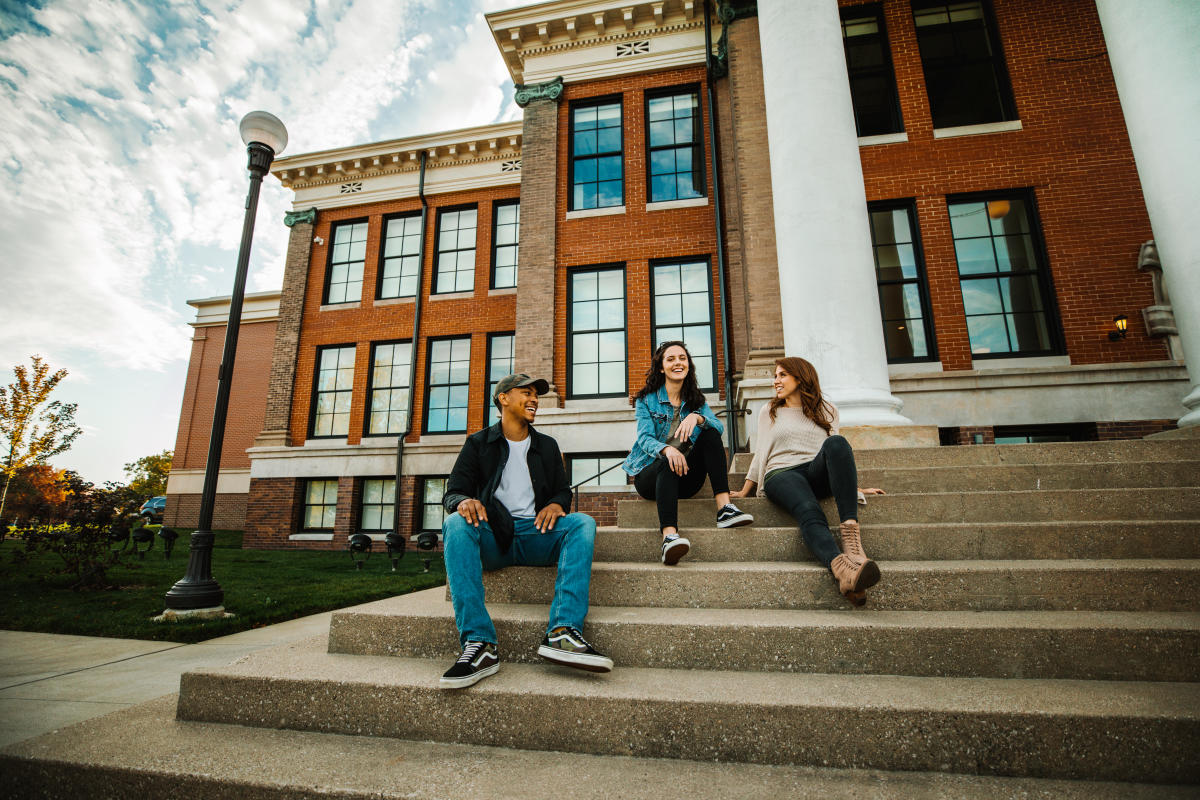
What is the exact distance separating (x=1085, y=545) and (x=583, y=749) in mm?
2894

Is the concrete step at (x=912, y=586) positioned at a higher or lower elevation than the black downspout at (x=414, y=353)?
lower

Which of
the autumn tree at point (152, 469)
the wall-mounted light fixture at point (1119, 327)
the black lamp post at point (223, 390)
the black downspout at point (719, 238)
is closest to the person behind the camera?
the black lamp post at point (223, 390)

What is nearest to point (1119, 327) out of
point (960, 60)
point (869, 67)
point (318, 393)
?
point (960, 60)

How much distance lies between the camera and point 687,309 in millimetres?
9953

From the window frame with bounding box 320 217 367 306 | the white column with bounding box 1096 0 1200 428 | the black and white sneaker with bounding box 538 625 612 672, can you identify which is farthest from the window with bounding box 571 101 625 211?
the black and white sneaker with bounding box 538 625 612 672

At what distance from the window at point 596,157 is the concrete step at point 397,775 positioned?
10.1 metres

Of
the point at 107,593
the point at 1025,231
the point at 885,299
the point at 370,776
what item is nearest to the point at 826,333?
the point at 885,299

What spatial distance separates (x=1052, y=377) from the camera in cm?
735

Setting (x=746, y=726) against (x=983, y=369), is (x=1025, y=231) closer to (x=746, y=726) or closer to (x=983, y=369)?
(x=983, y=369)

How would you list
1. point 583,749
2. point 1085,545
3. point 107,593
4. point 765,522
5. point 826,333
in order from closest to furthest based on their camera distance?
point 583,749 < point 1085,545 < point 765,522 < point 826,333 < point 107,593

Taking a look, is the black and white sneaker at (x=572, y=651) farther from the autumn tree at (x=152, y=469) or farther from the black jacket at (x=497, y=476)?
the autumn tree at (x=152, y=469)

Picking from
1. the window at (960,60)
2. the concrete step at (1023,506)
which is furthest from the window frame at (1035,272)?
the concrete step at (1023,506)

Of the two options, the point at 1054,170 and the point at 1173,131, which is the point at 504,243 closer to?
the point at 1054,170

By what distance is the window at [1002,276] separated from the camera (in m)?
7.90
